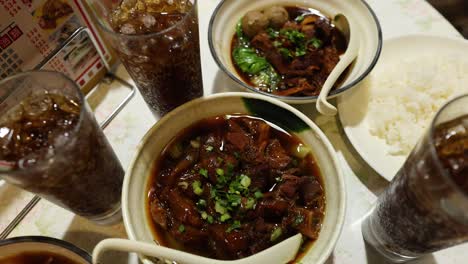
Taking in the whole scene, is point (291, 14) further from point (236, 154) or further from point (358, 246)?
point (358, 246)

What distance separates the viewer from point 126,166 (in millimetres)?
1629

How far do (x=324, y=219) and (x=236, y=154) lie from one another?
387 mm

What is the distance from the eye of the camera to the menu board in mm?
1410

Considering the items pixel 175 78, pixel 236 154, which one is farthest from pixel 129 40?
pixel 236 154

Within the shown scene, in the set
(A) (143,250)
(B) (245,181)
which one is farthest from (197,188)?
(A) (143,250)

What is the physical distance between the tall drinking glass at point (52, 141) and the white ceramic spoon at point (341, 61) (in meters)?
0.83

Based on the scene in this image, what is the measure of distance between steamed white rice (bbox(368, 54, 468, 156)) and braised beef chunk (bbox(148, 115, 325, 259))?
0.53m

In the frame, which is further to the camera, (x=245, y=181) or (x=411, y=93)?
(x=411, y=93)

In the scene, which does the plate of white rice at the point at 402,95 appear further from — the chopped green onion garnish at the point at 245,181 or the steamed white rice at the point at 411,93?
the chopped green onion garnish at the point at 245,181

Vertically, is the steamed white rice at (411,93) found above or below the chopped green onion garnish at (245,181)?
below

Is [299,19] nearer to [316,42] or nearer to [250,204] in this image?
[316,42]

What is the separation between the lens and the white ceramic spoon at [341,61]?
1421mm

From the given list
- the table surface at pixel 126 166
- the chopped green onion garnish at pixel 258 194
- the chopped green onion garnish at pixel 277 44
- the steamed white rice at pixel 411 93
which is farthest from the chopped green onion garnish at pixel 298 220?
the chopped green onion garnish at pixel 277 44

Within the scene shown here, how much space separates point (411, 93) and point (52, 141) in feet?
5.13
